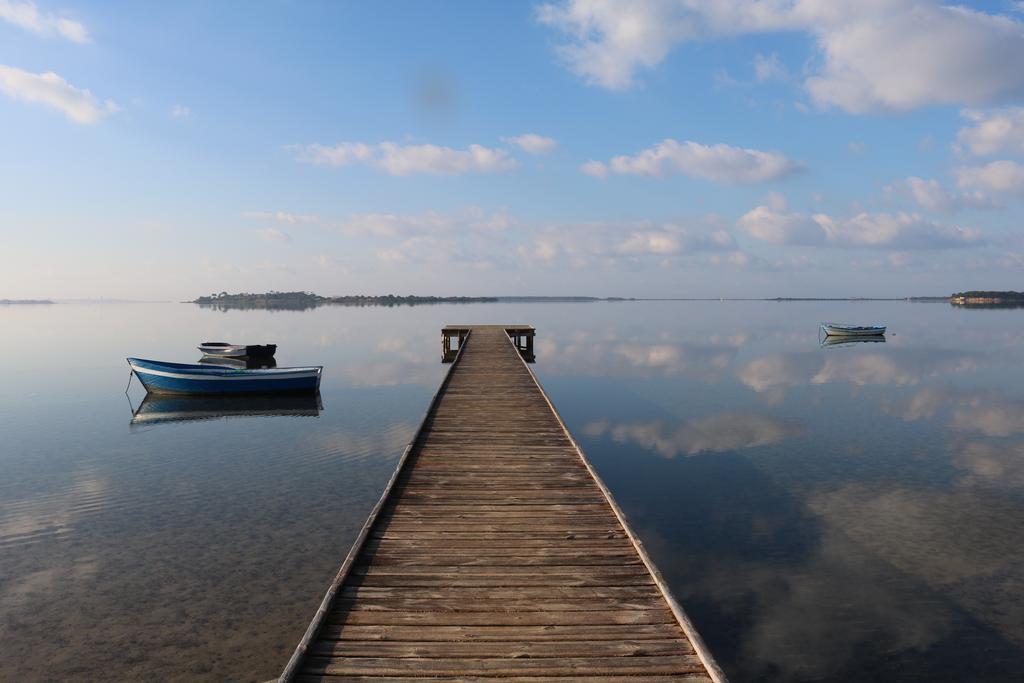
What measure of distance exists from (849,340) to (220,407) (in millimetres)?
52680

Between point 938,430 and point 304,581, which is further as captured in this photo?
point 938,430

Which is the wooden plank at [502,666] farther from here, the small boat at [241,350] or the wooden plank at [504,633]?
the small boat at [241,350]

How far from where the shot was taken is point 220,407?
2416 cm

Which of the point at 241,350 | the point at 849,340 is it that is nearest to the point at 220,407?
the point at 241,350

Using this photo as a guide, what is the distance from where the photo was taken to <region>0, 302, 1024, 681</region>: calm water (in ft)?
25.1

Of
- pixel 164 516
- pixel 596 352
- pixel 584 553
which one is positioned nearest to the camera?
pixel 584 553

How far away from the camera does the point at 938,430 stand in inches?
762

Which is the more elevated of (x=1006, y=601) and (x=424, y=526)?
(x=424, y=526)

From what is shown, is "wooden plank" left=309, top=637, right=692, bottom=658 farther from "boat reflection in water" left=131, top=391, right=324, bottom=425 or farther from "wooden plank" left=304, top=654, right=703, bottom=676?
"boat reflection in water" left=131, top=391, right=324, bottom=425

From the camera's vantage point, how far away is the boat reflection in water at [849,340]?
51034 millimetres

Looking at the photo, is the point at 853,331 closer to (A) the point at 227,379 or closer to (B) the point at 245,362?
(B) the point at 245,362

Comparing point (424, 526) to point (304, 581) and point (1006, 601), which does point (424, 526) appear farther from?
point (1006, 601)

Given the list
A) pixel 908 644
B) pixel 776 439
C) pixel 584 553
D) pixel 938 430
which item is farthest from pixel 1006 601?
pixel 938 430

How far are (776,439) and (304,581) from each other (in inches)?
581
